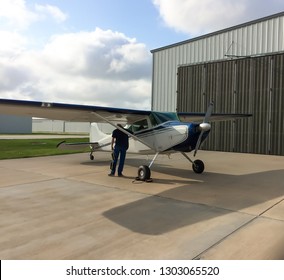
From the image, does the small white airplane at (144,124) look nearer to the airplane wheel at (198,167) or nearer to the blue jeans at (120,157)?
the airplane wheel at (198,167)

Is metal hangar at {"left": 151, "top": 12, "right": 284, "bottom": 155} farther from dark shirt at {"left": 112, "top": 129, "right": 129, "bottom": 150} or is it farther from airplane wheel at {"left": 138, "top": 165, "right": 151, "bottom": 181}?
airplane wheel at {"left": 138, "top": 165, "right": 151, "bottom": 181}

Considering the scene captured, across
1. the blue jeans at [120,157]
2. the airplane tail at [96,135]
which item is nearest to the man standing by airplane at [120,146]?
the blue jeans at [120,157]

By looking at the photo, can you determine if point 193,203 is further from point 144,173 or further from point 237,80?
point 237,80

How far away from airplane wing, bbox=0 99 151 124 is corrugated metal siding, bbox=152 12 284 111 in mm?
11316

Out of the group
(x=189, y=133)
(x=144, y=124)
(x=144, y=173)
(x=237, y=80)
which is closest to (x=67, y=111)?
(x=144, y=124)

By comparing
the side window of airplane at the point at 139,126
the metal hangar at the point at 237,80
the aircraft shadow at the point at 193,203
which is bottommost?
the aircraft shadow at the point at 193,203

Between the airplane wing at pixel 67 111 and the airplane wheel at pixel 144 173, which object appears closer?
the airplane wing at pixel 67 111

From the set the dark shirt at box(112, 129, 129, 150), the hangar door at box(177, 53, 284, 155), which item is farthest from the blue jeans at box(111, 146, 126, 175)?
the hangar door at box(177, 53, 284, 155)

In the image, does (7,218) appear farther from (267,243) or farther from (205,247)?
(267,243)

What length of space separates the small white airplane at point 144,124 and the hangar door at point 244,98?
9.55 m

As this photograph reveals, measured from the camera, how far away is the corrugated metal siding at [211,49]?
16.9 m

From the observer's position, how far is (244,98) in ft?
60.1

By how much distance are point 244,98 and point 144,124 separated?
36.1 feet

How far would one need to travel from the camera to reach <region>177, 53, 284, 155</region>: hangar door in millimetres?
17016
